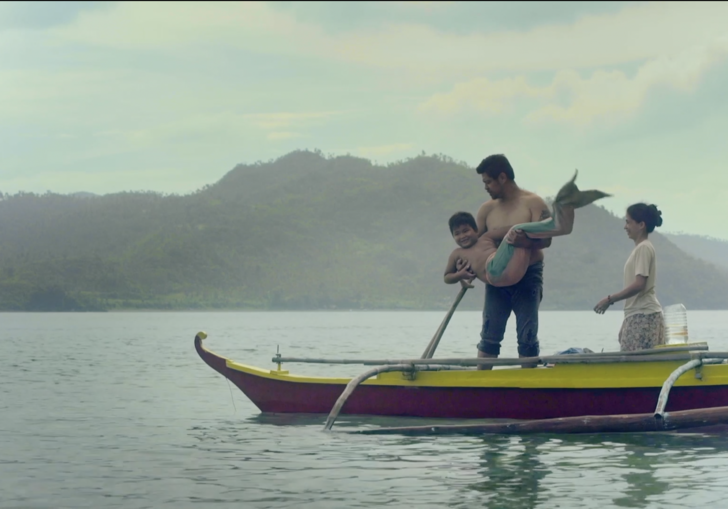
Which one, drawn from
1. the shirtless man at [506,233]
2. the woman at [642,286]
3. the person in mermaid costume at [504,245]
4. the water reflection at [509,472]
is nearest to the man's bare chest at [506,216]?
the shirtless man at [506,233]

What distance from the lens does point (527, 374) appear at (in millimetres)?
11141

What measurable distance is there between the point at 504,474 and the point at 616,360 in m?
1.79

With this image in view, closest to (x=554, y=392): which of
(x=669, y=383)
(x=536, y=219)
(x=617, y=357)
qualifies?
(x=617, y=357)

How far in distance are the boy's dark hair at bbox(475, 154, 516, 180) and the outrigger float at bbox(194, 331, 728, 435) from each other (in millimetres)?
1851

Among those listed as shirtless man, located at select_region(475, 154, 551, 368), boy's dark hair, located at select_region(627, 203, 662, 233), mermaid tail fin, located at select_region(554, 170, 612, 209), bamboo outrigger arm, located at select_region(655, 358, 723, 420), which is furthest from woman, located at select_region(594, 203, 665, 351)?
mermaid tail fin, located at select_region(554, 170, 612, 209)

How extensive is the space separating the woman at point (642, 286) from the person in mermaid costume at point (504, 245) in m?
0.83

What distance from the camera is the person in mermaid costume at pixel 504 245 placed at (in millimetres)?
9672

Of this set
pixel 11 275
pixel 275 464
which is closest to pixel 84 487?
pixel 275 464

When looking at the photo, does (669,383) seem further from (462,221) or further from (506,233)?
(462,221)

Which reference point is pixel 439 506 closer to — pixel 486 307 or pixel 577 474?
pixel 577 474

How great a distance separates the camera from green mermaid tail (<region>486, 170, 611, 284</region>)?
9.55 metres

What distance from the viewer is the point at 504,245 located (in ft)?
34.1

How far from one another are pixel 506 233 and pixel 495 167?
2.18ft

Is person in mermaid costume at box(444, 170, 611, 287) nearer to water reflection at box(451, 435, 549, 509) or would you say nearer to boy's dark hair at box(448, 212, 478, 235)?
boy's dark hair at box(448, 212, 478, 235)
